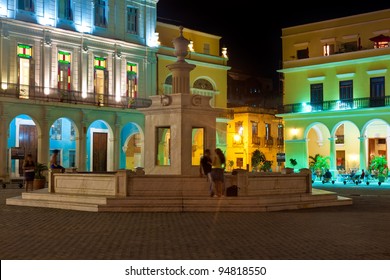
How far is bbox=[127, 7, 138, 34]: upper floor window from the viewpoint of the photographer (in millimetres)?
43438

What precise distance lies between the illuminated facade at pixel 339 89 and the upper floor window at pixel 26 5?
61.3 ft

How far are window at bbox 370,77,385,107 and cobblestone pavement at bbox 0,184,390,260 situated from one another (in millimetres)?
24730

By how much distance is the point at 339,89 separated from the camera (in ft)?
141

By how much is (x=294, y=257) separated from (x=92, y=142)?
111ft

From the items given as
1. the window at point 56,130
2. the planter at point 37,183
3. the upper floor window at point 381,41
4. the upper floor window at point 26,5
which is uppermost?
the upper floor window at point 26,5

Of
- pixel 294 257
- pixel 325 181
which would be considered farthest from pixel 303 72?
pixel 294 257

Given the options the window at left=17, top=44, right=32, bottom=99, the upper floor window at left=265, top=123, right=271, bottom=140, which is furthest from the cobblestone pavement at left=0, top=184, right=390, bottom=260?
the upper floor window at left=265, top=123, right=271, bottom=140

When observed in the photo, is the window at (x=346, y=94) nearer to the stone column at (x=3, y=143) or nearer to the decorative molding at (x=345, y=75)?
the decorative molding at (x=345, y=75)

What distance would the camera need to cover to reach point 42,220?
14.6m

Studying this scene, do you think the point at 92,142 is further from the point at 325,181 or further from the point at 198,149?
Answer: the point at 325,181

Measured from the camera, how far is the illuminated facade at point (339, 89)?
41.0 metres

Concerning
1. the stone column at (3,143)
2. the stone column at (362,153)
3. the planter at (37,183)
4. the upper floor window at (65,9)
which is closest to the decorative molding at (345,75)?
the stone column at (362,153)

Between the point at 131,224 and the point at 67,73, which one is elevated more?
the point at 67,73

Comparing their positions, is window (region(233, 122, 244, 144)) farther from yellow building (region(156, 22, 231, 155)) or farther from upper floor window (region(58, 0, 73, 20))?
upper floor window (region(58, 0, 73, 20))
